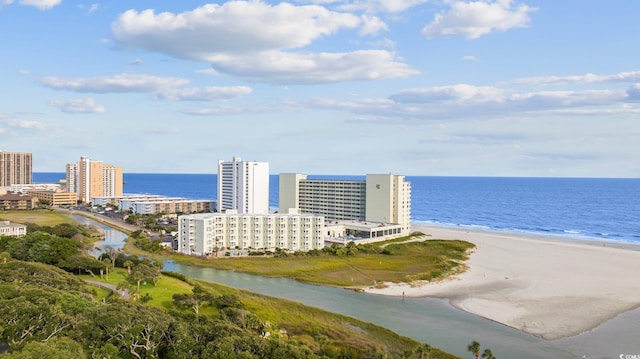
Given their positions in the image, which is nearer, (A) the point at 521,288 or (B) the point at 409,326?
(B) the point at 409,326

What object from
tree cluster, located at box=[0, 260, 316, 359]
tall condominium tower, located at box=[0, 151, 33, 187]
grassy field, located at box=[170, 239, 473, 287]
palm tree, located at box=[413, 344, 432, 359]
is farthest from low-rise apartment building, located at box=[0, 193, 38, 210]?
palm tree, located at box=[413, 344, 432, 359]

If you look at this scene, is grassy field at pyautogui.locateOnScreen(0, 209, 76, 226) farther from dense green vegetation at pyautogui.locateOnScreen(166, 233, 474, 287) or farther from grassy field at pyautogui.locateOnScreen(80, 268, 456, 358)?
grassy field at pyautogui.locateOnScreen(80, 268, 456, 358)

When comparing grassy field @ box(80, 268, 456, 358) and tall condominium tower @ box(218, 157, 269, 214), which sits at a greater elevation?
tall condominium tower @ box(218, 157, 269, 214)

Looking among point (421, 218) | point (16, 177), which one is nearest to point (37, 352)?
point (421, 218)

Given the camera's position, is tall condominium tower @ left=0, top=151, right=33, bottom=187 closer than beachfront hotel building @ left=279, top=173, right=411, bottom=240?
No

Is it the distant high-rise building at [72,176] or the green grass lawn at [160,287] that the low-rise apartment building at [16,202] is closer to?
the distant high-rise building at [72,176]

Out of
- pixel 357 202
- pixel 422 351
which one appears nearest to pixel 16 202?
pixel 357 202

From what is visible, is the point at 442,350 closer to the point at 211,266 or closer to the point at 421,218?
the point at 211,266

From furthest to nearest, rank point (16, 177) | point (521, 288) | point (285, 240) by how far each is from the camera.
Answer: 1. point (16, 177)
2. point (285, 240)
3. point (521, 288)
